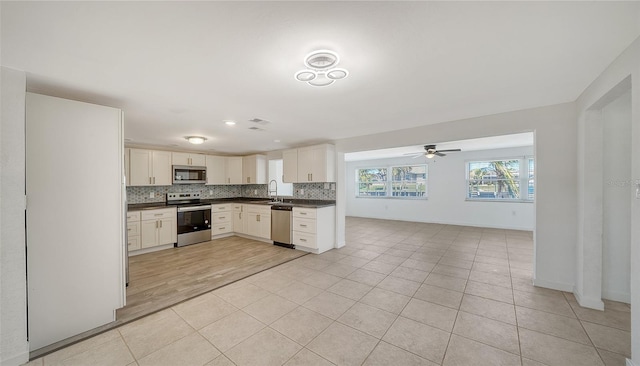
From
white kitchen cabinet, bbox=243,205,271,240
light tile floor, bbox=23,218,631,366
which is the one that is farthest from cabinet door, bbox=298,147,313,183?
light tile floor, bbox=23,218,631,366

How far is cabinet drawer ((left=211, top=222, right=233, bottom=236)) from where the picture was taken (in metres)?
5.65

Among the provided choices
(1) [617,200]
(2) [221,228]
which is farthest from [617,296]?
(2) [221,228]

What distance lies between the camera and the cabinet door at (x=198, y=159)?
5.74 m

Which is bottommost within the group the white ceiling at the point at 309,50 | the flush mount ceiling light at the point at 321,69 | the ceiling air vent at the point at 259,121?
the flush mount ceiling light at the point at 321,69

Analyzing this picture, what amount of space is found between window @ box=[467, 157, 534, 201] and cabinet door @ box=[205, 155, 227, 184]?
7.62 metres

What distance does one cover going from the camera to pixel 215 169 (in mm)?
6246

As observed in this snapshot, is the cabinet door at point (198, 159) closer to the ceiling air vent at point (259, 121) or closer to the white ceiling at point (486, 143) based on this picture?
the ceiling air vent at point (259, 121)

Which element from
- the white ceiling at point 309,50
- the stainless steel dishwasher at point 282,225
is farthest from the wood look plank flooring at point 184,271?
the white ceiling at point 309,50

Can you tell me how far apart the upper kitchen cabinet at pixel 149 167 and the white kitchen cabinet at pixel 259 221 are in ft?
6.53

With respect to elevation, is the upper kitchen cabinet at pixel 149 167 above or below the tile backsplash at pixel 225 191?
above

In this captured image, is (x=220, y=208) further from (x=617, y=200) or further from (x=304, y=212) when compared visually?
(x=617, y=200)

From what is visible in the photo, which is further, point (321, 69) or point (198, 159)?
point (198, 159)

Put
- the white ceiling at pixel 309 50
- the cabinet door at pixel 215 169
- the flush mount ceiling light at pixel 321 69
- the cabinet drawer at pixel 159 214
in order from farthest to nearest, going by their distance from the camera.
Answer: the cabinet door at pixel 215 169 → the cabinet drawer at pixel 159 214 → the flush mount ceiling light at pixel 321 69 → the white ceiling at pixel 309 50

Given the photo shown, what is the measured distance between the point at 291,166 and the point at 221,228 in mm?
2495
